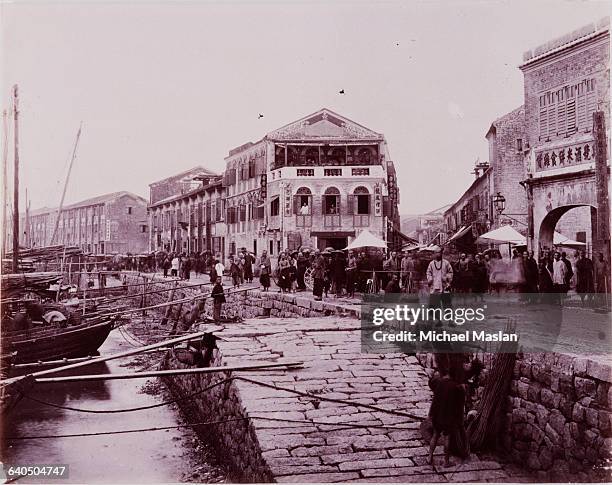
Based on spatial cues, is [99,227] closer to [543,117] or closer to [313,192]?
[313,192]

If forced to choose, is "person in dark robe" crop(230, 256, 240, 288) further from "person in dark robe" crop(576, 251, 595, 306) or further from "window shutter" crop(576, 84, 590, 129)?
"window shutter" crop(576, 84, 590, 129)

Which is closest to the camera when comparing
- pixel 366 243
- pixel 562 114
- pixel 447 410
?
pixel 447 410

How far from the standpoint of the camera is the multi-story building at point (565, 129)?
25.2ft

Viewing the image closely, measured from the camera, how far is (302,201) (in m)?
19.0

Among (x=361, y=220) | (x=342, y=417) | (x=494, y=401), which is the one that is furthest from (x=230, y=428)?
(x=361, y=220)

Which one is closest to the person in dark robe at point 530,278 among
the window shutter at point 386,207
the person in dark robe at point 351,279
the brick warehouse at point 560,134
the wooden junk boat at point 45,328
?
the brick warehouse at point 560,134

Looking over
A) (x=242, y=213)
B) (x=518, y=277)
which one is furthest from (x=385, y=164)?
(x=518, y=277)

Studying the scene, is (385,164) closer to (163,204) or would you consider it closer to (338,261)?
(338,261)

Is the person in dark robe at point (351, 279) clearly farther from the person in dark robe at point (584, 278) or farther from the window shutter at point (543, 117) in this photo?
the person in dark robe at point (584, 278)

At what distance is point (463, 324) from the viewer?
20.6 feet

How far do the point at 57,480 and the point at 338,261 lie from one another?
323 inches

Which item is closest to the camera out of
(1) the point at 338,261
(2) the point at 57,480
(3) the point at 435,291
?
(2) the point at 57,480

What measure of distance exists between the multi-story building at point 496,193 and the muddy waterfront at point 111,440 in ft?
20.0

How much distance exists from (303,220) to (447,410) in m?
13.8
